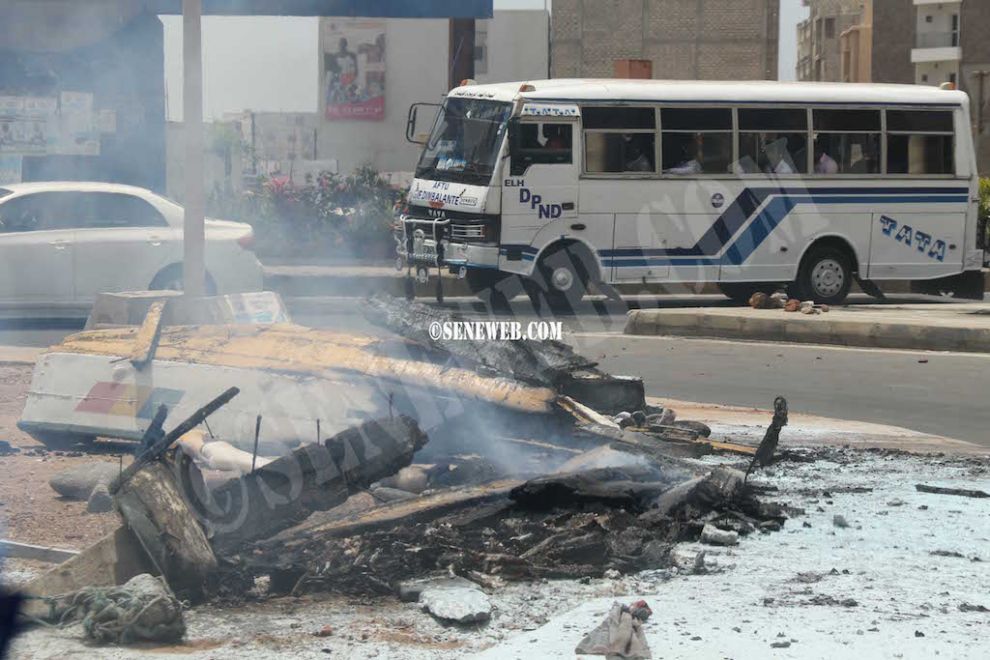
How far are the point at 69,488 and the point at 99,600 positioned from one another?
207 centimetres

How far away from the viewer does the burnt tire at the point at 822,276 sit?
1781cm

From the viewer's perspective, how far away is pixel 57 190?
14359 mm

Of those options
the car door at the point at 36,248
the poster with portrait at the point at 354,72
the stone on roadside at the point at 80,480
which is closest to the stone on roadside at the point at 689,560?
the stone on roadside at the point at 80,480

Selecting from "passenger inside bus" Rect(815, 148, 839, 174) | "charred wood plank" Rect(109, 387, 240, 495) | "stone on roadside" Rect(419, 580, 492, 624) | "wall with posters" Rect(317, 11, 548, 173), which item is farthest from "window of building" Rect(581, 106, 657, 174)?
"wall with posters" Rect(317, 11, 548, 173)

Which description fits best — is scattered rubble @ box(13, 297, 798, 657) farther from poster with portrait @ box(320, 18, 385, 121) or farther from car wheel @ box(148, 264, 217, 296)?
poster with portrait @ box(320, 18, 385, 121)

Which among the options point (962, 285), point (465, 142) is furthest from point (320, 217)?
point (962, 285)

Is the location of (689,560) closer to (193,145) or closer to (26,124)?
(193,145)

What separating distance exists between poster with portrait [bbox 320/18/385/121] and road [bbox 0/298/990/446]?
4275 centimetres

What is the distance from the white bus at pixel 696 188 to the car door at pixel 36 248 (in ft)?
14.5

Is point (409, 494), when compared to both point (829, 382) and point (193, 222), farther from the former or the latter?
point (829, 382)

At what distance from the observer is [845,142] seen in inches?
704

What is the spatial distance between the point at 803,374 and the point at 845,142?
692 cm

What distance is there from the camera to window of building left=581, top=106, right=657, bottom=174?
17.0 metres

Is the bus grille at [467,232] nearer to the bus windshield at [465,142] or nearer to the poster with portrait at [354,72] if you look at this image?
the bus windshield at [465,142]
